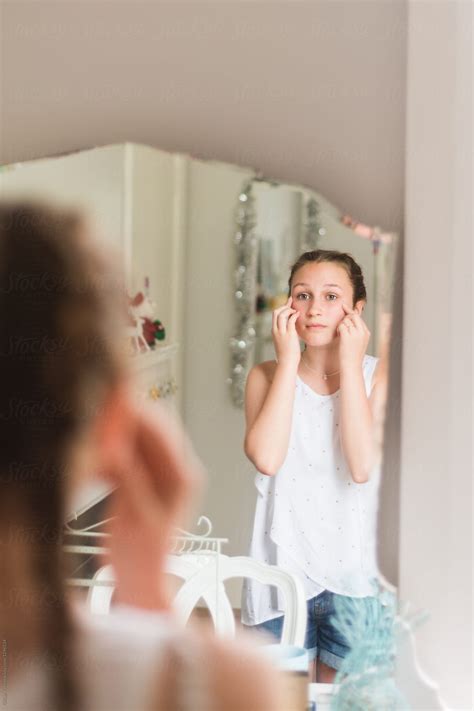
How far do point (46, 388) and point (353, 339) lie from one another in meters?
0.39

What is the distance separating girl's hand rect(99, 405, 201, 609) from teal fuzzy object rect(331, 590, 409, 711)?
0.22 metres

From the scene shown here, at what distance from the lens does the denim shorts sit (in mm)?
1063

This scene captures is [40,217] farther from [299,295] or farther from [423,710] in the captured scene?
[423,710]

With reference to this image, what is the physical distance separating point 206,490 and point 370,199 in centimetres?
40

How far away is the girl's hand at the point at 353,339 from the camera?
104 cm

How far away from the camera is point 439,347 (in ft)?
3.38

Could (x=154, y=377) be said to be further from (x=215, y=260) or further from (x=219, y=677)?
(x=219, y=677)

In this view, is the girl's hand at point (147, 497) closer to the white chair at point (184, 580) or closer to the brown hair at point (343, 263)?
the white chair at point (184, 580)

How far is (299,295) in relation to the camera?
3.46ft

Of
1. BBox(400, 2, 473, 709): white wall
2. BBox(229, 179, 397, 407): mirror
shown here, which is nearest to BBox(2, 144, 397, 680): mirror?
BBox(229, 179, 397, 407): mirror

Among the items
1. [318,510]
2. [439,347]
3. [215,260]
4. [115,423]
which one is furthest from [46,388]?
[439,347]

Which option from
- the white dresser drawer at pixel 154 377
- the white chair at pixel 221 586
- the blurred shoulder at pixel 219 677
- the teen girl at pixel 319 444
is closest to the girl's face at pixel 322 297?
the teen girl at pixel 319 444

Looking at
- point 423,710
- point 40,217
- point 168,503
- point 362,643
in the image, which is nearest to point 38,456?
point 168,503

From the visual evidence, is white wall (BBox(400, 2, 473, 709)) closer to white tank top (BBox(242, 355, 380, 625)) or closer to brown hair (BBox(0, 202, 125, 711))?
white tank top (BBox(242, 355, 380, 625))
